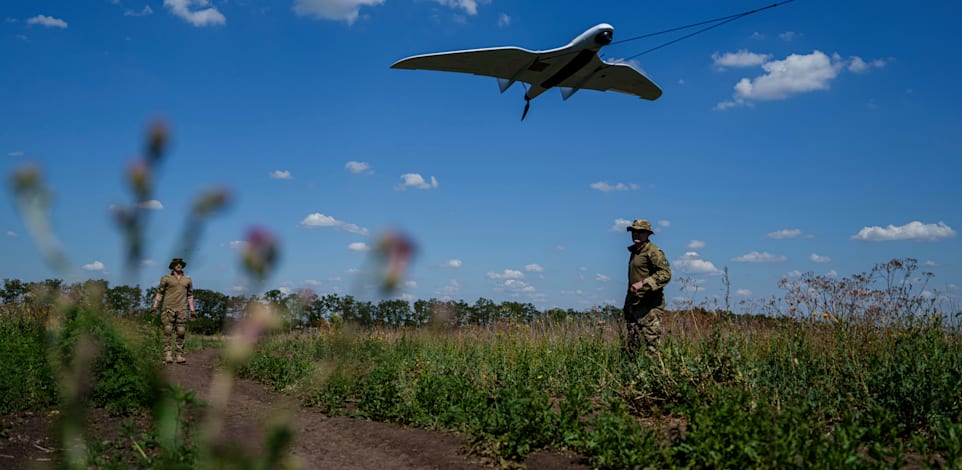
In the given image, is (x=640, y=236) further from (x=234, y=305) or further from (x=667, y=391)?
(x=234, y=305)

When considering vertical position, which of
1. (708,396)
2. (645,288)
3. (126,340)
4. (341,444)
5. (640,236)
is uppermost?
(640,236)

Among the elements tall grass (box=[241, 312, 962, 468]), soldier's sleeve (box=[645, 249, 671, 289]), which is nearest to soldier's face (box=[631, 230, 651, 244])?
soldier's sleeve (box=[645, 249, 671, 289])

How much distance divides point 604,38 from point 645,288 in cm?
529

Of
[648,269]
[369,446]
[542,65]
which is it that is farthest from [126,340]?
[542,65]

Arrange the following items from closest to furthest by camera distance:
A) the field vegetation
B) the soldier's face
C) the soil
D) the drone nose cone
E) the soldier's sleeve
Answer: the field vegetation → the soil → the soldier's sleeve → the soldier's face → the drone nose cone

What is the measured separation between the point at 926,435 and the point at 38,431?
21.6 feet

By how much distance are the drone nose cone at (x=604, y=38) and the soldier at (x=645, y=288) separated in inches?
170

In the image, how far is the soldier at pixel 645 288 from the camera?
7.02 metres

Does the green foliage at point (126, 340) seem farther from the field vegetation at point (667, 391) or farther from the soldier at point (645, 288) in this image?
the soldier at point (645, 288)

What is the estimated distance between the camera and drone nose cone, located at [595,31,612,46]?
1057 cm

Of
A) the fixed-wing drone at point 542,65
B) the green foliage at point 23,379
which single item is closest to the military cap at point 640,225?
the fixed-wing drone at point 542,65

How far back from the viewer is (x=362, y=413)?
20.9ft

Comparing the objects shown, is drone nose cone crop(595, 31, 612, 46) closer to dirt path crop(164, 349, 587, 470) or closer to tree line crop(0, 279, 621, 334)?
dirt path crop(164, 349, 587, 470)

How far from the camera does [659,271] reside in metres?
7.12
